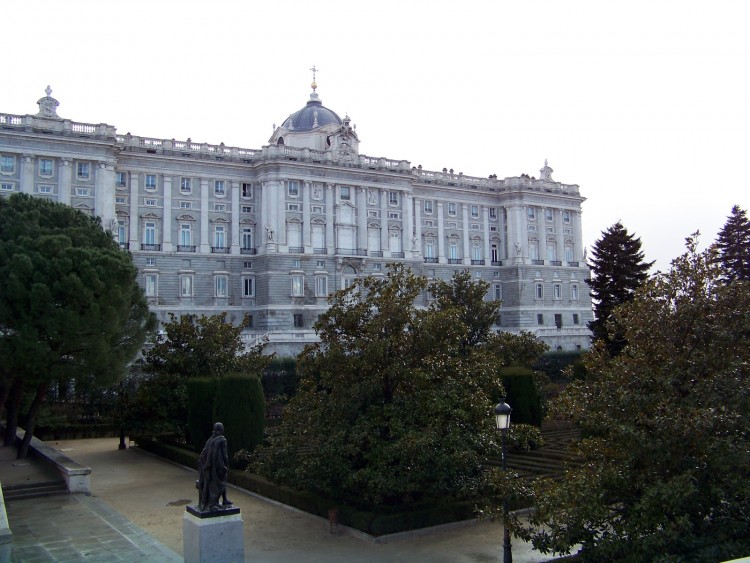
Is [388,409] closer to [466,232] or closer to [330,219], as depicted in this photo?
[330,219]

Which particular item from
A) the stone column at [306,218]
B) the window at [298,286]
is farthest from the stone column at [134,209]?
the stone column at [306,218]

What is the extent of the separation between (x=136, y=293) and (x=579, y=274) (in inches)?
2237

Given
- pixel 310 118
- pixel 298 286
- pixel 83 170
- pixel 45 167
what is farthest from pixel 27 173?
pixel 310 118

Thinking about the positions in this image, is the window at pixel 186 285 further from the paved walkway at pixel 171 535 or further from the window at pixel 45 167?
the paved walkway at pixel 171 535

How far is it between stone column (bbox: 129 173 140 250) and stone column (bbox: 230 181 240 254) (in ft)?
24.9

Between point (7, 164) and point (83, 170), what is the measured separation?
5.03 m

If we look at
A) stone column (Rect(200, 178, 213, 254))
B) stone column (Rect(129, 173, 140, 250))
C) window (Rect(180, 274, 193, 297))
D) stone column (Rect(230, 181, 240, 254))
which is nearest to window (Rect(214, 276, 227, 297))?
window (Rect(180, 274, 193, 297))

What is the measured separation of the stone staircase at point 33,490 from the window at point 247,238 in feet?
130

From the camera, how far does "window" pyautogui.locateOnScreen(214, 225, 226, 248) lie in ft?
197

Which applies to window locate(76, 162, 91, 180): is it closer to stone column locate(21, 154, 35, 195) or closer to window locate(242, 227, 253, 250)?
stone column locate(21, 154, 35, 195)

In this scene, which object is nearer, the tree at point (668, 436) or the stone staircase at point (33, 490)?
the tree at point (668, 436)

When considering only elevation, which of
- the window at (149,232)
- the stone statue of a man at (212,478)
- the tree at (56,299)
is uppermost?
the window at (149,232)

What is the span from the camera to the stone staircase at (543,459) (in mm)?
22933

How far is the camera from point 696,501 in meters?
11.7
